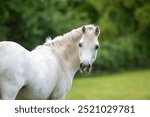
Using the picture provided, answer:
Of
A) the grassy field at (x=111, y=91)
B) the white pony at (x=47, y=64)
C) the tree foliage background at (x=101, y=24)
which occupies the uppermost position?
the tree foliage background at (x=101, y=24)

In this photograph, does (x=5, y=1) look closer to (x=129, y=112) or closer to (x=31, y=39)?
(x=31, y=39)

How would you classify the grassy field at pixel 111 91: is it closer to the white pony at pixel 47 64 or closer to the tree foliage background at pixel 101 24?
the tree foliage background at pixel 101 24

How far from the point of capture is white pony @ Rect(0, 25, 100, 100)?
18.8 ft

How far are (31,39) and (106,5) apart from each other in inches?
621

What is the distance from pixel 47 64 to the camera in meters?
6.45

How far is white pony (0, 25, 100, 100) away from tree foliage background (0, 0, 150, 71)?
14186 mm

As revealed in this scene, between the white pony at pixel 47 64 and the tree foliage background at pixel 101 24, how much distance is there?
14186 millimetres

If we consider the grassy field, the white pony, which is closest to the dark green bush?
the grassy field

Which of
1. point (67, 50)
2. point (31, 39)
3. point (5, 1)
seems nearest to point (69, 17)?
point (31, 39)

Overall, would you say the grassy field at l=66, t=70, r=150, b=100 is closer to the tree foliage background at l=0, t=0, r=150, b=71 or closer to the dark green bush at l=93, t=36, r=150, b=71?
the tree foliage background at l=0, t=0, r=150, b=71

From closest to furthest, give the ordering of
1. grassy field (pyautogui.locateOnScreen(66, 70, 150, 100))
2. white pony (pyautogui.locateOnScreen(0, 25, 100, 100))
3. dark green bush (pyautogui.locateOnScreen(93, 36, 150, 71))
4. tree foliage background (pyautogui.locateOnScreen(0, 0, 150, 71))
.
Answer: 1. white pony (pyautogui.locateOnScreen(0, 25, 100, 100))
2. grassy field (pyautogui.locateOnScreen(66, 70, 150, 100))
3. tree foliage background (pyautogui.locateOnScreen(0, 0, 150, 71))
4. dark green bush (pyautogui.locateOnScreen(93, 36, 150, 71))

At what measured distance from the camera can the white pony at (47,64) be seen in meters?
5.74

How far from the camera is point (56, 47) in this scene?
6914mm

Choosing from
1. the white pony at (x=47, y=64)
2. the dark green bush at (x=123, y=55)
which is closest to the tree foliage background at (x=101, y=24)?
the dark green bush at (x=123, y=55)
